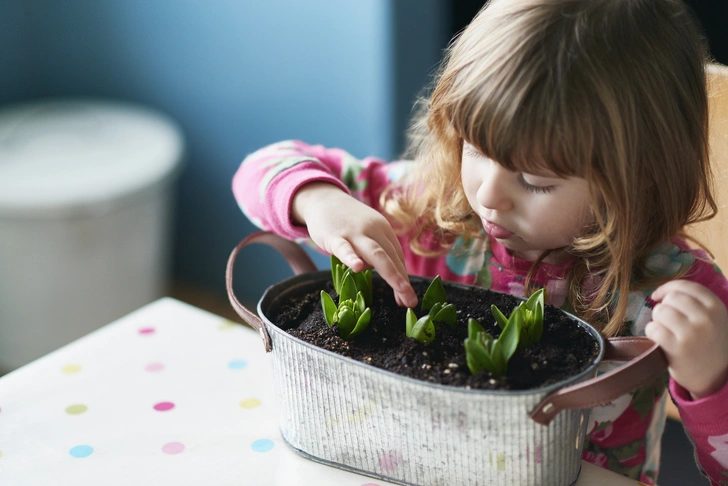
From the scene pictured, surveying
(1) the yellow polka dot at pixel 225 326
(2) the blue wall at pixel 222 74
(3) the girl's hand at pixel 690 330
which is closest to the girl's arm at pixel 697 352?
(3) the girl's hand at pixel 690 330

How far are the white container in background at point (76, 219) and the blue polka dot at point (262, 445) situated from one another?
2.52 ft

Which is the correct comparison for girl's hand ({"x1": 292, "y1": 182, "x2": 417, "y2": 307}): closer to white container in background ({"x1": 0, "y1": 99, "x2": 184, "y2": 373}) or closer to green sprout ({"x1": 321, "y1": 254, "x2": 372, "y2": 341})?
green sprout ({"x1": 321, "y1": 254, "x2": 372, "y2": 341})

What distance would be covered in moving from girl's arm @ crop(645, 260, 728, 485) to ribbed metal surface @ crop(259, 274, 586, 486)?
0.07 metres

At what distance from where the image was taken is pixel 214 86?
1482 millimetres

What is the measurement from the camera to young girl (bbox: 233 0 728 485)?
0.49 m

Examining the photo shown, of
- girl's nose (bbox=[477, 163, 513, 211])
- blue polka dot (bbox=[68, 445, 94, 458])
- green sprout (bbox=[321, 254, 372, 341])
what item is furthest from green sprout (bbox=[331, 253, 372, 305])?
blue polka dot (bbox=[68, 445, 94, 458])

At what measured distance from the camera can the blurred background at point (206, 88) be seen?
1268 mm

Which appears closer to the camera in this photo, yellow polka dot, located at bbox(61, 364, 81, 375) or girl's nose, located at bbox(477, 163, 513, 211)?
girl's nose, located at bbox(477, 163, 513, 211)

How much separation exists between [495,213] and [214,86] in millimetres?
1045

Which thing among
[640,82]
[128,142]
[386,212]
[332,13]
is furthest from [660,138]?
[128,142]

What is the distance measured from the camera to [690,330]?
0.45m

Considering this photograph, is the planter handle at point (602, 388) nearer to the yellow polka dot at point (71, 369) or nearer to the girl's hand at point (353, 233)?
the girl's hand at point (353, 233)

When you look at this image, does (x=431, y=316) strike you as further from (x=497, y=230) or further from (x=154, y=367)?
(x=154, y=367)

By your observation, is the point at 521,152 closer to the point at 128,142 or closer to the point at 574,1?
the point at 574,1
